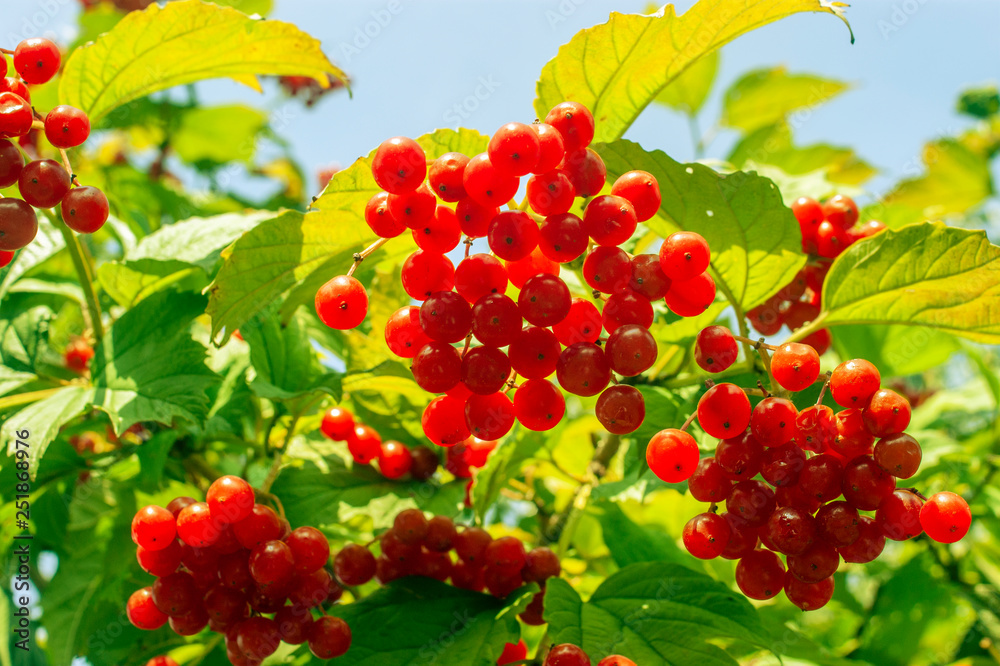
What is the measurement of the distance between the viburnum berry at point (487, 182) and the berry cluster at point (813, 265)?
2.68 ft

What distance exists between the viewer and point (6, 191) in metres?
1.66

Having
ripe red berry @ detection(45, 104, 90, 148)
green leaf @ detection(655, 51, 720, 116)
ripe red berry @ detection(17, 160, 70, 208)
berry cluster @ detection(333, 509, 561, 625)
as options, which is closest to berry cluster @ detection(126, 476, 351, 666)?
berry cluster @ detection(333, 509, 561, 625)

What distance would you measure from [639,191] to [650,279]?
0.16 metres

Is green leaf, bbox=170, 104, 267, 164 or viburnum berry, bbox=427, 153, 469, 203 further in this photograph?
green leaf, bbox=170, 104, 267, 164

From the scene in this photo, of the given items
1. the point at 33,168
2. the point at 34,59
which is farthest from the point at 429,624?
the point at 34,59

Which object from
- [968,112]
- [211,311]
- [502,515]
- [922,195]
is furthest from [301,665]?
[968,112]

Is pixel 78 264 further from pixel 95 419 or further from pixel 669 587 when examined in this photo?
pixel 669 587

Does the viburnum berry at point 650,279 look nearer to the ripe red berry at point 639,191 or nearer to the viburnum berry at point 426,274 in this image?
the ripe red berry at point 639,191

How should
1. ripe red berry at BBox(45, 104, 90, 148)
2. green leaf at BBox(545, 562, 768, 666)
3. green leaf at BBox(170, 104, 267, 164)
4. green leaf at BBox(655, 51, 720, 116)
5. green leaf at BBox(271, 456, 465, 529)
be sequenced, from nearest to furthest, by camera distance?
green leaf at BBox(545, 562, 768, 666) < ripe red berry at BBox(45, 104, 90, 148) < green leaf at BBox(271, 456, 465, 529) < green leaf at BBox(655, 51, 720, 116) < green leaf at BBox(170, 104, 267, 164)

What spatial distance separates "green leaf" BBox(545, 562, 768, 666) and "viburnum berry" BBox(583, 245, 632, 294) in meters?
0.64

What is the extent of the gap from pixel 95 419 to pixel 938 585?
2776 mm

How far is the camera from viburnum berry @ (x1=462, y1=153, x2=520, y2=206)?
4.20 ft

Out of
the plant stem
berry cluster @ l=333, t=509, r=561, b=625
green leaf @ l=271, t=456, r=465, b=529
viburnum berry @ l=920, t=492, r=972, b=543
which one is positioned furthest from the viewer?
the plant stem

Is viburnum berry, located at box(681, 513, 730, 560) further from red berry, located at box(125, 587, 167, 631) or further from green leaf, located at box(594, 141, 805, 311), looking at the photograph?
red berry, located at box(125, 587, 167, 631)
